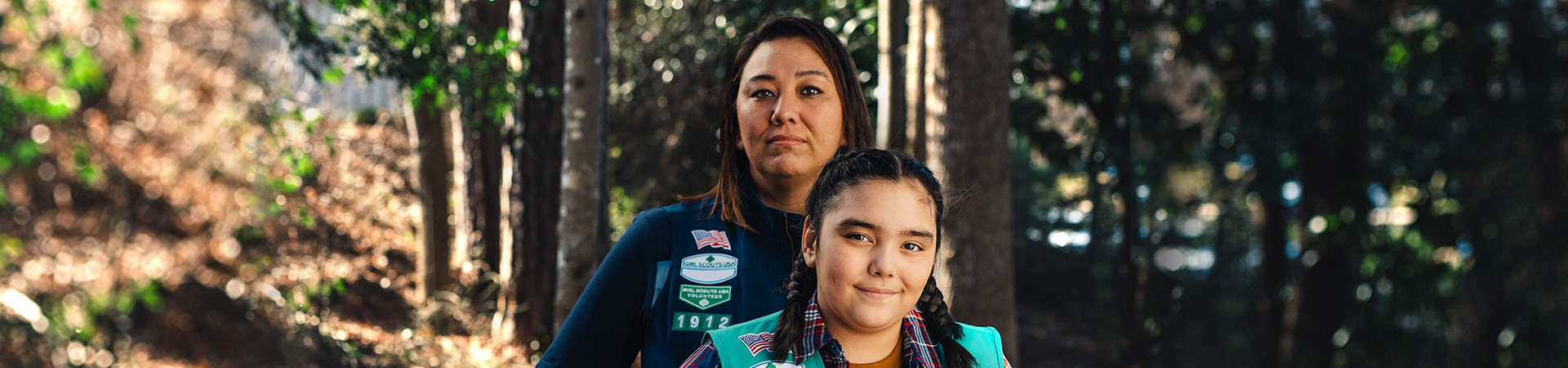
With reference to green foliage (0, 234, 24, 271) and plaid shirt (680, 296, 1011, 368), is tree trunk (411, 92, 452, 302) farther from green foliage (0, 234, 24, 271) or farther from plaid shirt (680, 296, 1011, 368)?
plaid shirt (680, 296, 1011, 368)

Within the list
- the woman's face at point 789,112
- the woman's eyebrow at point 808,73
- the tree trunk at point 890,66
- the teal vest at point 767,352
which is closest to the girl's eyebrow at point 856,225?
the teal vest at point 767,352

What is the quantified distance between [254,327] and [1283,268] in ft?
36.1

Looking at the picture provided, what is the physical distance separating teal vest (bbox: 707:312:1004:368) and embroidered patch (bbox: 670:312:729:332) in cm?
16

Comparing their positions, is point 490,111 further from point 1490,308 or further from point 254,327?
point 1490,308

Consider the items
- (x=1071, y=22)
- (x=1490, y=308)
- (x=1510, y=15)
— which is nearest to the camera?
(x=1071, y=22)

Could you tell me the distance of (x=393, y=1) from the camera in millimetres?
5707

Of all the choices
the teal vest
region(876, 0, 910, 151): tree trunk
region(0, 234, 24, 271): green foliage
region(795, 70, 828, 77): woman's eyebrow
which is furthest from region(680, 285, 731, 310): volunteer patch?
region(876, 0, 910, 151): tree trunk

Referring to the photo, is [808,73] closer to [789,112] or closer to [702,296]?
[789,112]

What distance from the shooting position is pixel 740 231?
2061mm

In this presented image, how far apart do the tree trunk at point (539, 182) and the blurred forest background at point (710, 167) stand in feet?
0.07

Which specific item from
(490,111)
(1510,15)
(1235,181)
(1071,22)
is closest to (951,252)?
(490,111)

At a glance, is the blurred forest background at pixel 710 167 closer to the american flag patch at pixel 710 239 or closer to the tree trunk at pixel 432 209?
the tree trunk at pixel 432 209

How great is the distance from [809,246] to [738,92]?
0.50m

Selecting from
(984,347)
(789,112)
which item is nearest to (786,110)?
(789,112)
